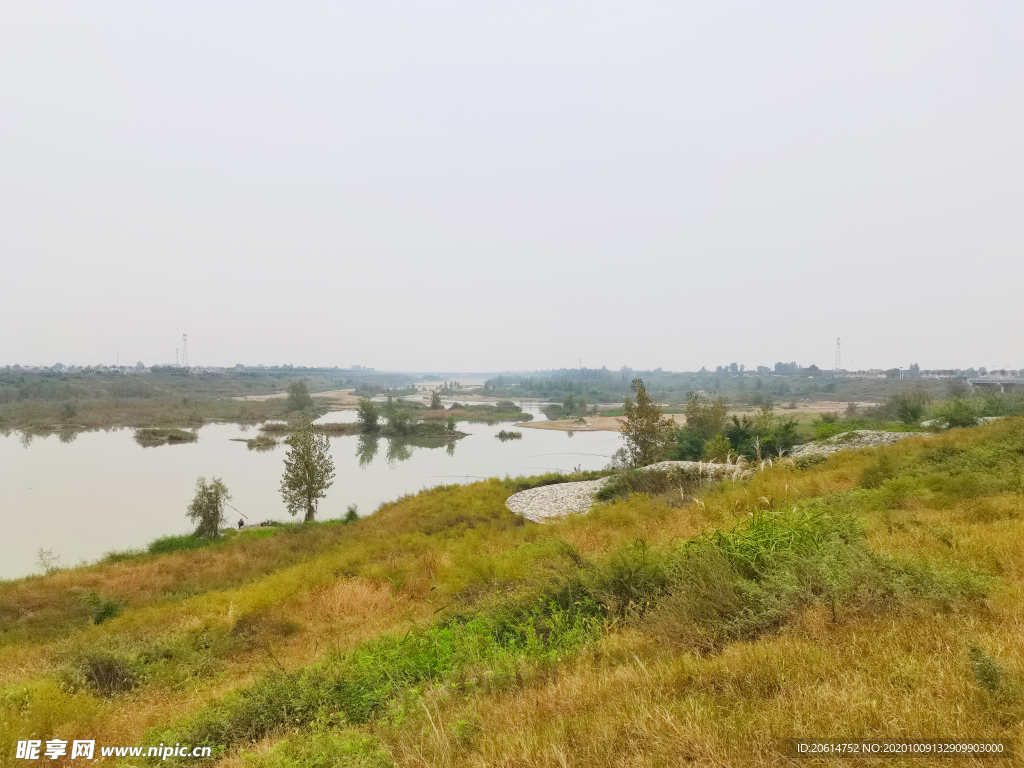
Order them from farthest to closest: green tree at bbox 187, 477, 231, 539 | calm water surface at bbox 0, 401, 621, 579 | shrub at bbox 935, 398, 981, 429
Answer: calm water surface at bbox 0, 401, 621, 579 → green tree at bbox 187, 477, 231, 539 → shrub at bbox 935, 398, 981, 429

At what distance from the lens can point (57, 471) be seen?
34.4 m

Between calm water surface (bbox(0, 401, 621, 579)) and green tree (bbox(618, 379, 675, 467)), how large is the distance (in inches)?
525

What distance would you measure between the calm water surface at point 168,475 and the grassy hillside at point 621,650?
15.7 meters

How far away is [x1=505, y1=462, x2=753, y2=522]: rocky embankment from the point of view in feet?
50.9

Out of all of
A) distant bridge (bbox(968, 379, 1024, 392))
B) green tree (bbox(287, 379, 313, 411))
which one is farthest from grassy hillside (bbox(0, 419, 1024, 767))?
green tree (bbox(287, 379, 313, 411))

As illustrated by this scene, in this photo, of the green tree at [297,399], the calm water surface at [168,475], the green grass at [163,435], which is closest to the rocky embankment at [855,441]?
the calm water surface at [168,475]

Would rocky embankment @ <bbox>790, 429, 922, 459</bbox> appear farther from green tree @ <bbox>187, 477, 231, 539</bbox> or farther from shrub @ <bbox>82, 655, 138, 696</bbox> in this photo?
green tree @ <bbox>187, 477, 231, 539</bbox>

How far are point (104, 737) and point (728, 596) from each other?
6206 mm

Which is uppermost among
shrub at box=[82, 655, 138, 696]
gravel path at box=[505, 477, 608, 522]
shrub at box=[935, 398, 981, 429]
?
shrub at box=[935, 398, 981, 429]

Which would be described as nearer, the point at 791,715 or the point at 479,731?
the point at 791,715

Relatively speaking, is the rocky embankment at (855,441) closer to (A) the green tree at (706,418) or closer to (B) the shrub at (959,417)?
(B) the shrub at (959,417)

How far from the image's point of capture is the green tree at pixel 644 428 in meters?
23.8

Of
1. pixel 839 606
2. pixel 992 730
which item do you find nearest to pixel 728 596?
pixel 839 606

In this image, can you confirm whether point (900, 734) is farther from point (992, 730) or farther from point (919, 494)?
point (919, 494)
